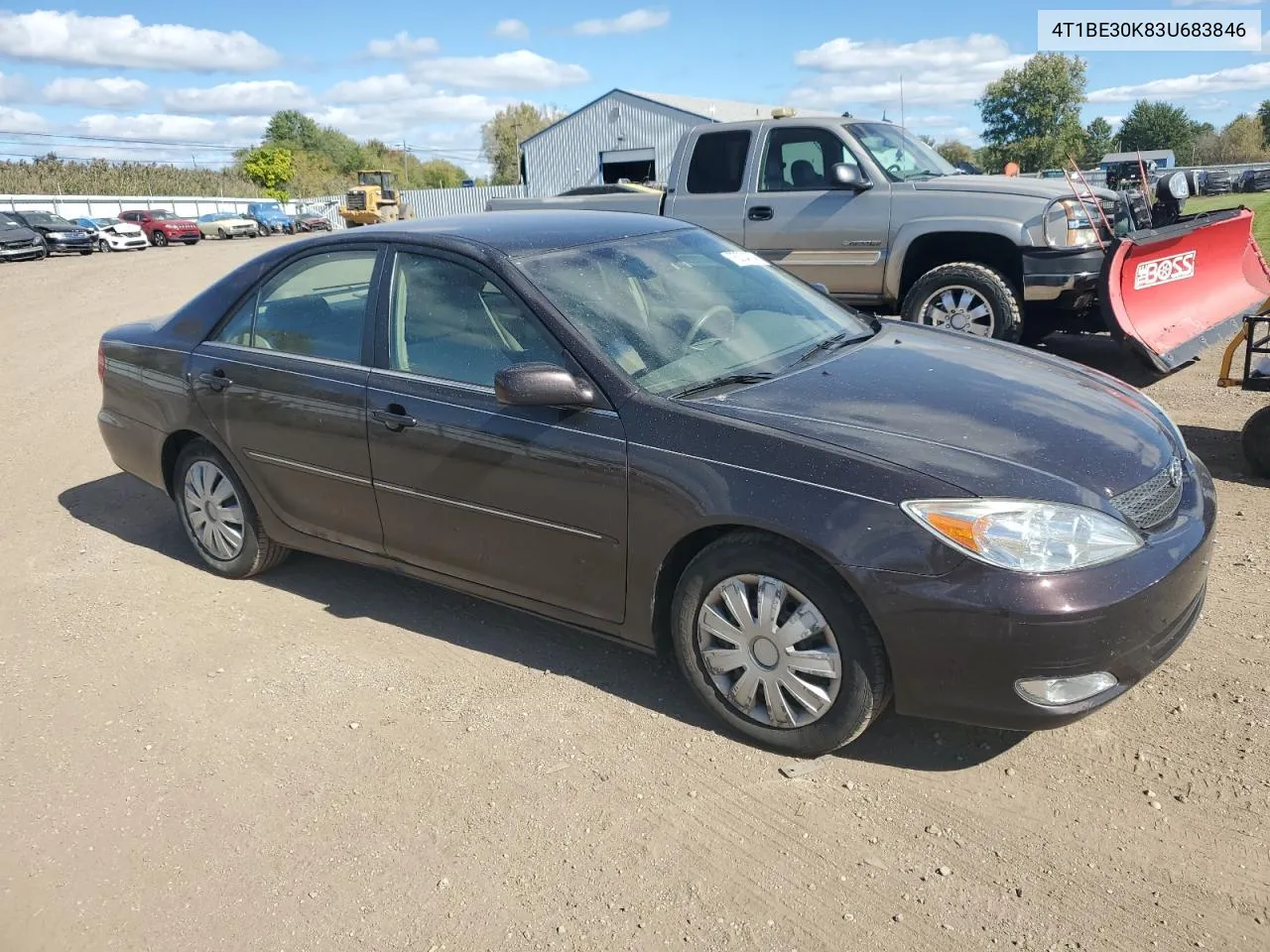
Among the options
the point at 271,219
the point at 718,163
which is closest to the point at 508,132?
the point at 271,219

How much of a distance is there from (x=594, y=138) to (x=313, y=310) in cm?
4278

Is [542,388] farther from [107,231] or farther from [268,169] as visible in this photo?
[268,169]

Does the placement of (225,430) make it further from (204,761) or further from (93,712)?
(204,761)

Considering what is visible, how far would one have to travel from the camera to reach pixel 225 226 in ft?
161

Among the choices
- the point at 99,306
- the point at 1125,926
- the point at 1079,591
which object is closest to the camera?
the point at 1125,926

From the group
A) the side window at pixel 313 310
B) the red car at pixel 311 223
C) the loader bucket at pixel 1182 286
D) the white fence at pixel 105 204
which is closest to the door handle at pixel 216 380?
the side window at pixel 313 310

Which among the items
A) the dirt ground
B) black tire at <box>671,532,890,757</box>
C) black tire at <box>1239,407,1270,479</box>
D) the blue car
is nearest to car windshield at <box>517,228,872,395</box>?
black tire at <box>671,532,890,757</box>

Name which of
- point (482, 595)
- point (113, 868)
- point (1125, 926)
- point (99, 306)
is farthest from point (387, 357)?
point (99, 306)

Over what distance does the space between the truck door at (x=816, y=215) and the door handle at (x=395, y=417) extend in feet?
17.7

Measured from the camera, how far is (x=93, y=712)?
12.8ft

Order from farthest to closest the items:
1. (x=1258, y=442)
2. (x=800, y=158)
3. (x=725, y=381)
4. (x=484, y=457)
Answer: (x=800, y=158)
(x=1258, y=442)
(x=484, y=457)
(x=725, y=381)

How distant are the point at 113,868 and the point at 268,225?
53762mm

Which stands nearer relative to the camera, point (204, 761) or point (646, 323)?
point (204, 761)

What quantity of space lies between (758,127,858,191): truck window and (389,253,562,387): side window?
17.7ft
